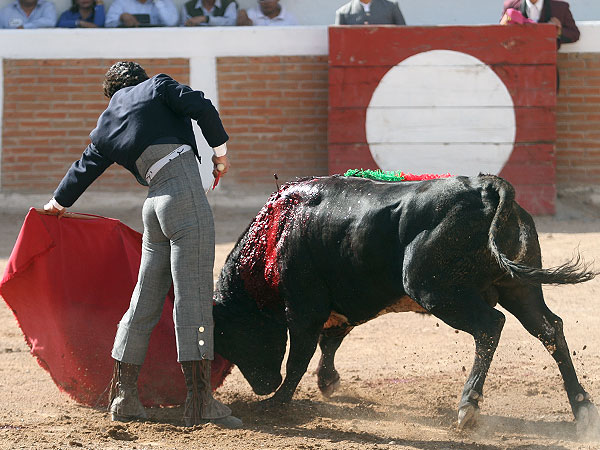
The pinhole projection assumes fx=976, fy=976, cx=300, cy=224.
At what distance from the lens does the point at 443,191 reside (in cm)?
366

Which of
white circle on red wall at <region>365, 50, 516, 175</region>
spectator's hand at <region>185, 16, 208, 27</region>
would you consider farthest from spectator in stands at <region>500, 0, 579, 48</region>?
spectator's hand at <region>185, 16, 208, 27</region>

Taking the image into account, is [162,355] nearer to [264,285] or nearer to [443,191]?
[264,285]

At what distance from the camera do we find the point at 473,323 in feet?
11.8

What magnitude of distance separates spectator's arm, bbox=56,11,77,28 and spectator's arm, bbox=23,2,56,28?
0.22 feet

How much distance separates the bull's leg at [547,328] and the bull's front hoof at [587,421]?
1 cm

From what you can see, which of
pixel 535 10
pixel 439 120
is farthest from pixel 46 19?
pixel 535 10

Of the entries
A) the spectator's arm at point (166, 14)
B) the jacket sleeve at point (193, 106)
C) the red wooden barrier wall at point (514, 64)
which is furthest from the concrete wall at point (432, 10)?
the jacket sleeve at point (193, 106)

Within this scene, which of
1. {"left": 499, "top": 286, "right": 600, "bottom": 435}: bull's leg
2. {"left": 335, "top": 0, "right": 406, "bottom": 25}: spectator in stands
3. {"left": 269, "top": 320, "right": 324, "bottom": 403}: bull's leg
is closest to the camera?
{"left": 499, "top": 286, "right": 600, "bottom": 435}: bull's leg

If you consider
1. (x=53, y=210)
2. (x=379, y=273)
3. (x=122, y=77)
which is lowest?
(x=379, y=273)

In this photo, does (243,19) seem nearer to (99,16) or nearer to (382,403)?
(99,16)

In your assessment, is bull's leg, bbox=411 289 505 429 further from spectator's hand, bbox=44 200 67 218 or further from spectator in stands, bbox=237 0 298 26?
spectator in stands, bbox=237 0 298 26

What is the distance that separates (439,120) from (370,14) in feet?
3.68

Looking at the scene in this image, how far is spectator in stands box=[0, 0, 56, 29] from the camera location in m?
9.30

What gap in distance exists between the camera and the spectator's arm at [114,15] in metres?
9.17
